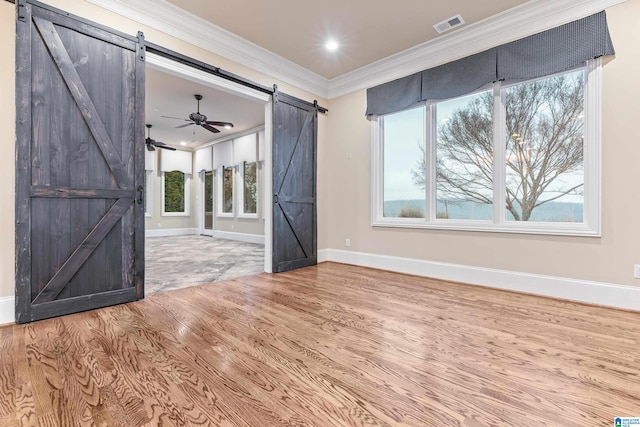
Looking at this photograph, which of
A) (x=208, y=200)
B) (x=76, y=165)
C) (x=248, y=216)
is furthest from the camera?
(x=208, y=200)

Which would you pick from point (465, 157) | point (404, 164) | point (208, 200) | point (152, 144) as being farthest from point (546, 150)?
point (208, 200)

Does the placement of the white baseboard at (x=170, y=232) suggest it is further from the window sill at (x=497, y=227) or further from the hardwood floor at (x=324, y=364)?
the window sill at (x=497, y=227)

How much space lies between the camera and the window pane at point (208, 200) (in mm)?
9922

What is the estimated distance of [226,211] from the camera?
929 cm

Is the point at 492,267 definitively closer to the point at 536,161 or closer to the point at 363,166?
the point at 536,161

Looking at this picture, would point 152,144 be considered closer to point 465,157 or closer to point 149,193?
point 149,193

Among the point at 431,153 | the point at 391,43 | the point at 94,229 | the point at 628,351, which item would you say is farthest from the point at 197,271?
the point at 628,351

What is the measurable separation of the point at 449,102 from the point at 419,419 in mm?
3836

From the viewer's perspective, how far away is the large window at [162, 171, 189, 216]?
10062 mm

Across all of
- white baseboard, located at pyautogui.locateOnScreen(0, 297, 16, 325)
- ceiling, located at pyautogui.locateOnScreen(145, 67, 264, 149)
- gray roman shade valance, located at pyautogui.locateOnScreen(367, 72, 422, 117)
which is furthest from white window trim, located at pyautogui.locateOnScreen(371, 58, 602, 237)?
white baseboard, located at pyautogui.locateOnScreen(0, 297, 16, 325)

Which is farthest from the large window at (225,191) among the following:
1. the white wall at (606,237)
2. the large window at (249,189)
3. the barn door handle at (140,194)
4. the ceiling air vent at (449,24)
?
the ceiling air vent at (449,24)

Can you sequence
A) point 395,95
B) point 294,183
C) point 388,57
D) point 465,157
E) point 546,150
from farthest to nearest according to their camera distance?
1. point 294,183
2. point 395,95
3. point 388,57
4. point 465,157
5. point 546,150

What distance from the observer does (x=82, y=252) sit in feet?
8.81

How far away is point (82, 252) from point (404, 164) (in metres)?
3.97
